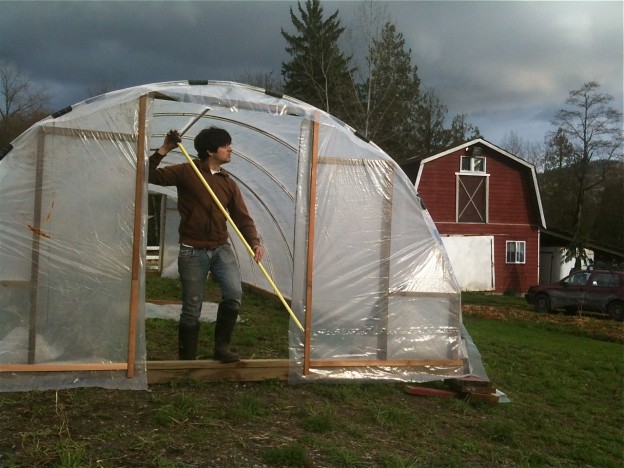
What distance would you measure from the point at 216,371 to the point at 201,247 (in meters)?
1.02

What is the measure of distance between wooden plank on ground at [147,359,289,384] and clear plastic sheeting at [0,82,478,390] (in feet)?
0.36

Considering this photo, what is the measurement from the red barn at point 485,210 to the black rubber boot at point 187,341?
1971 cm

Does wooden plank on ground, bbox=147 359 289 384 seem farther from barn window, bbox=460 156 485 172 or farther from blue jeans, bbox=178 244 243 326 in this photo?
barn window, bbox=460 156 485 172

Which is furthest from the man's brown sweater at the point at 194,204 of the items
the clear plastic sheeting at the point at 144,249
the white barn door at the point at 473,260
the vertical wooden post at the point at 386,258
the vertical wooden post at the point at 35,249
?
the white barn door at the point at 473,260

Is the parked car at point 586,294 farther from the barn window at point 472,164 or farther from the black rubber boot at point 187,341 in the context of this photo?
the black rubber boot at point 187,341

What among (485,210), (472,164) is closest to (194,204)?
(472,164)

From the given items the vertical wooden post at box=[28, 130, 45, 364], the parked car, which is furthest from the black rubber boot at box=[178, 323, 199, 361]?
the parked car

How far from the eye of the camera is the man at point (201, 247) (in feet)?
16.4

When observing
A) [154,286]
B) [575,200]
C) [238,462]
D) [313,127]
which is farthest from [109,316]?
[575,200]

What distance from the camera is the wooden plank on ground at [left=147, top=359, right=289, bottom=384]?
16.0 feet

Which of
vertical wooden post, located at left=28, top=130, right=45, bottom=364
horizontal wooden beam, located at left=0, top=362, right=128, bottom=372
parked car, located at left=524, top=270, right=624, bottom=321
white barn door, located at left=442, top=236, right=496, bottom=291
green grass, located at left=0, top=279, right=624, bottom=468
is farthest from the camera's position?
white barn door, located at left=442, top=236, right=496, bottom=291

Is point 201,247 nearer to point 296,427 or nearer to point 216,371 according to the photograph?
point 216,371

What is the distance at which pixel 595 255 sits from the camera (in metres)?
29.4

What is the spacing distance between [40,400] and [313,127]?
313cm
